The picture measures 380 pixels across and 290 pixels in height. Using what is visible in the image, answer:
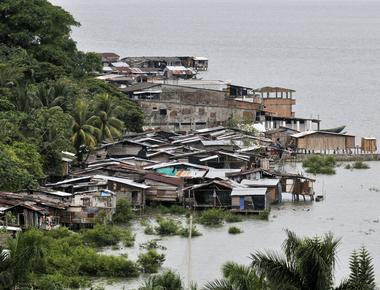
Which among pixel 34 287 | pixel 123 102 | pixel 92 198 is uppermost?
pixel 123 102

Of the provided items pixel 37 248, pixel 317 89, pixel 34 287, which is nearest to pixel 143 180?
pixel 34 287

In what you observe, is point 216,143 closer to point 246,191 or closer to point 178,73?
point 246,191

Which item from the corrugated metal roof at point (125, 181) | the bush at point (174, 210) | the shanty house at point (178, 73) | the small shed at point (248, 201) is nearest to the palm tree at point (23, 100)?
the corrugated metal roof at point (125, 181)

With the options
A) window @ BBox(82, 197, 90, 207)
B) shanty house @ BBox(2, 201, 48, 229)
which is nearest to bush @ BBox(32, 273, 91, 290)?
shanty house @ BBox(2, 201, 48, 229)

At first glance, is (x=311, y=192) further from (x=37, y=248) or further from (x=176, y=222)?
(x=37, y=248)

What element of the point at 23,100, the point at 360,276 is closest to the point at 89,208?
the point at 23,100
